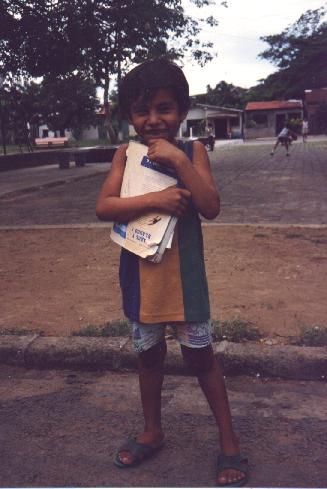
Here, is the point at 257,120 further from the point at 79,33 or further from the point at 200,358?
the point at 200,358

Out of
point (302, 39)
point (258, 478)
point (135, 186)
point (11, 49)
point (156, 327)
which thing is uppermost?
point (302, 39)

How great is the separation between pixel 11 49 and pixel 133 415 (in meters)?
14.3

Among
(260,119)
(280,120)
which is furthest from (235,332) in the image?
(260,119)

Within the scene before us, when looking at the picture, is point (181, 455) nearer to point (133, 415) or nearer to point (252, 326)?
point (133, 415)

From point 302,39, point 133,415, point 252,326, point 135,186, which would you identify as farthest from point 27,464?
point 302,39

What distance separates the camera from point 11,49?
15.0m

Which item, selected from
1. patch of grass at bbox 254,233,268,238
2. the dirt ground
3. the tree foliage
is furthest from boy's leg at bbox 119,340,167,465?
the tree foliage

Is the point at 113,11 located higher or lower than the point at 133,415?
higher

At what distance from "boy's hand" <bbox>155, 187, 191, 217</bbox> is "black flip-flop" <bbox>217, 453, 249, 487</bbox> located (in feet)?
3.19

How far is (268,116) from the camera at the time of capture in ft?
200

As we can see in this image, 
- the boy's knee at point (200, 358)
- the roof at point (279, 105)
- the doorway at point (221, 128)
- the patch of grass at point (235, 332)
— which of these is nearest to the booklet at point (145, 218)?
the boy's knee at point (200, 358)

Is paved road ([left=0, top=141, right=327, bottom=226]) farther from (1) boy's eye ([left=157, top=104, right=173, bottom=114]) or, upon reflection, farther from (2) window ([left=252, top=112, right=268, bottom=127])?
(2) window ([left=252, top=112, right=268, bottom=127])

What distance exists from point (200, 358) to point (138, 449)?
478 mm

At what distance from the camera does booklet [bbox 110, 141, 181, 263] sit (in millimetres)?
2008
